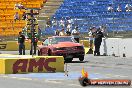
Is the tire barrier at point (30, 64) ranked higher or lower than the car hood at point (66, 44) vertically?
lower

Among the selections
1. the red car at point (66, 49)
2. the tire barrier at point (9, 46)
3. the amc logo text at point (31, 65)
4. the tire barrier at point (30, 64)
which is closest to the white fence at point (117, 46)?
the red car at point (66, 49)

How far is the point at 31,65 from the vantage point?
19172 mm

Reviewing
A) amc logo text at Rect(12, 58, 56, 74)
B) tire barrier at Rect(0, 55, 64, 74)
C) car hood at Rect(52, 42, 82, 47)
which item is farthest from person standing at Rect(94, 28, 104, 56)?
amc logo text at Rect(12, 58, 56, 74)

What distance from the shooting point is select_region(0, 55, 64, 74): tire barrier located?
744 inches

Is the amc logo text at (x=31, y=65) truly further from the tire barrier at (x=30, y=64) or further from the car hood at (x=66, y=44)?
the car hood at (x=66, y=44)

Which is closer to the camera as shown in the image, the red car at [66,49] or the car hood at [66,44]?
the red car at [66,49]

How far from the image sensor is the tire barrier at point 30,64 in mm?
18906

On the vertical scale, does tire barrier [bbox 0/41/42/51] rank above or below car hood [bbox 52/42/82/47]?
below

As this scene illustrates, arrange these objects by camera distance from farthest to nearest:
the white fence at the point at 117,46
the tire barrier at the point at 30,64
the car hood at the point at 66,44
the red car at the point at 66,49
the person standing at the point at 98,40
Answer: the person standing at the point at 98,40, the white fence at the point at 117,46, the car hood at the point at 66,44, the red car at the point at 66,49, the tire barrier at the point at 30,64

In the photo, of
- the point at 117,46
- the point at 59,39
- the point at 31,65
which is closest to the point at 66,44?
the point at 59,39

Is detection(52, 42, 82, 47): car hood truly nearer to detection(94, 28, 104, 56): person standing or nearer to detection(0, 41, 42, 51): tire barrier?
detection(94, 28, 104, 56): person standing

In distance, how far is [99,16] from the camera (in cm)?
5088

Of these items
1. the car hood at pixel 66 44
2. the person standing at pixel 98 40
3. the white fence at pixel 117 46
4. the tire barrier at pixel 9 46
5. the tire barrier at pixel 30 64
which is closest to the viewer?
the tire barrier at pixel 30 64

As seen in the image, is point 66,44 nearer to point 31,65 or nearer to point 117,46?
point 117,46
